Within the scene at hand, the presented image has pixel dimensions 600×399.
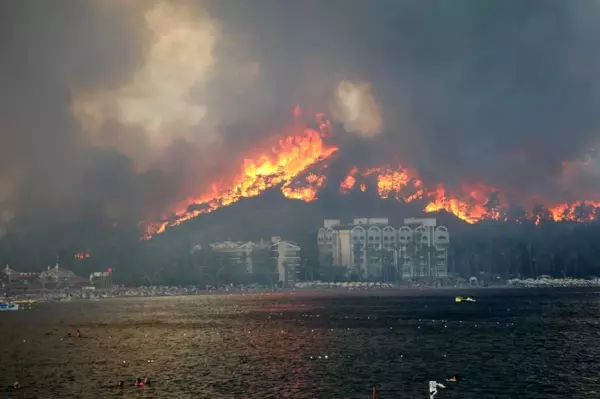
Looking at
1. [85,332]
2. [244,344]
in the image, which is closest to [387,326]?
[244,344]

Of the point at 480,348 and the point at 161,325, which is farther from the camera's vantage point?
the point at 161,325

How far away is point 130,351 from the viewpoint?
13012 cm

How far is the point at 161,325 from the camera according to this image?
18325cm

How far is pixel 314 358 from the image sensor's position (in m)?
115

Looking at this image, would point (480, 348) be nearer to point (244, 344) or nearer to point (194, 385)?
point (244, 344)

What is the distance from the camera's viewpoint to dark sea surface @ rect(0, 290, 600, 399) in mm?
89250

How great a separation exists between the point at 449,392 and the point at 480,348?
39416 millimetres

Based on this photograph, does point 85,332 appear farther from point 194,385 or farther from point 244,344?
point 194,385

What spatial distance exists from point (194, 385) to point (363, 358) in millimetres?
29520

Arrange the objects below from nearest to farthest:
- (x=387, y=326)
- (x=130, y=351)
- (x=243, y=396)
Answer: (x=243, y=396), (x=130, y=351), (x=387, y=326)

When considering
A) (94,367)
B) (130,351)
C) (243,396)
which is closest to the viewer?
(243,396)

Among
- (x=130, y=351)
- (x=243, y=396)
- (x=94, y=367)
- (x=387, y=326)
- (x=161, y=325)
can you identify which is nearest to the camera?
(x=243, y=396)

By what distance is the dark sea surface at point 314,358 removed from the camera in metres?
89.2

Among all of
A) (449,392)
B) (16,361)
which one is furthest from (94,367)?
(449,392)
